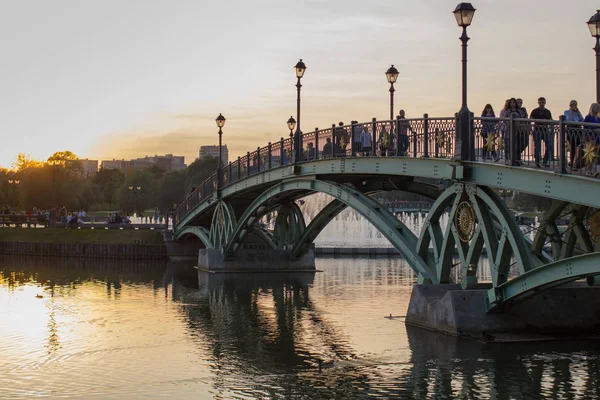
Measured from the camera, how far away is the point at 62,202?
12025 centimetres

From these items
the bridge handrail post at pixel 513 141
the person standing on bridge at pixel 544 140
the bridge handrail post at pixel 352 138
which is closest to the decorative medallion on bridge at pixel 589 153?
the person standing on bridge at pixel 544 140

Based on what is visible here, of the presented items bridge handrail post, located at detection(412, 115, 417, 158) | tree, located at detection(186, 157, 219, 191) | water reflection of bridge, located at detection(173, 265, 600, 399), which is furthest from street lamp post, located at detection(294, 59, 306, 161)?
tree, located at detection(186, 157, 219, 191)

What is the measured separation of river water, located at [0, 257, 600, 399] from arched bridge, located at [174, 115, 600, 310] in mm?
2209

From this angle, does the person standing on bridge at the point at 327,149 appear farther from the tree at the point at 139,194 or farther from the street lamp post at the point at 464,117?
the tree at the point at 139,194

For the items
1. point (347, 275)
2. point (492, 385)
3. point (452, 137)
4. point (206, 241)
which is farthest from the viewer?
point (206, 241)

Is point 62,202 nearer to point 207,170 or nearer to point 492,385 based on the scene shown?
point 207,170

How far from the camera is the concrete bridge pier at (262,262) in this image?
50125 millimetres

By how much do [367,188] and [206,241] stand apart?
1899cm

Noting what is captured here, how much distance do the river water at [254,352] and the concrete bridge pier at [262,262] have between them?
932cm

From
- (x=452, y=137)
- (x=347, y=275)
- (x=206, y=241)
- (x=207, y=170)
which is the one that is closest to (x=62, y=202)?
(x=207, y=170)

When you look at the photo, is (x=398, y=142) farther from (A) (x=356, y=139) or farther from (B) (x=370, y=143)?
(A) (x=356, y=139)

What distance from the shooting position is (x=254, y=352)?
2456cm

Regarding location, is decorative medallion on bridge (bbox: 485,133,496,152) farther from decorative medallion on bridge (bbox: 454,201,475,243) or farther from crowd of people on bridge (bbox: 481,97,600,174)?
decorative medallion on bridge (bbox: 454,201,475,243)

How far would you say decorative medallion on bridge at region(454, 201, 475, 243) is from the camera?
81.1 ft
